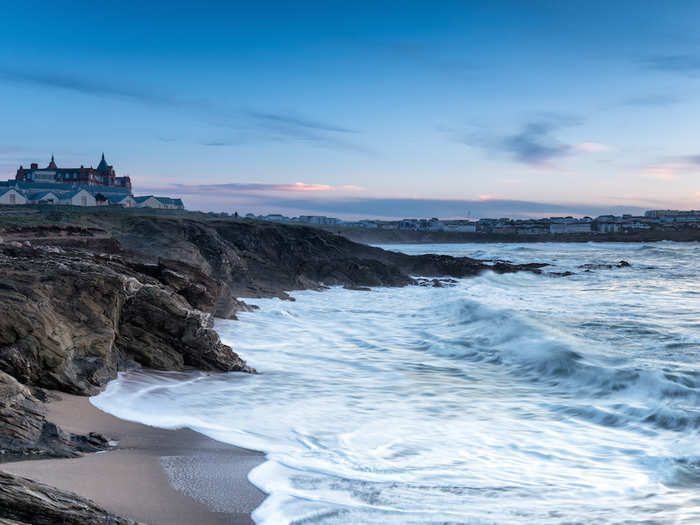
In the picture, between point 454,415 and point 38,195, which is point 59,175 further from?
point 454,415

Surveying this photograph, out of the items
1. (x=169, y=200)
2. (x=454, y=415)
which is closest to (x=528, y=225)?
(x=169, y=200)

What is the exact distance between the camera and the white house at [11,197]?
62.1 meters

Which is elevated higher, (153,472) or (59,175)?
(59,175)

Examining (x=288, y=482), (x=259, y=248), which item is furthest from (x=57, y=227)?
(x=288, y=482)

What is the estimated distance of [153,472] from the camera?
4.96 metres

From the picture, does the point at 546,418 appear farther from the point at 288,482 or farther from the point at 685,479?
the point at 288,482

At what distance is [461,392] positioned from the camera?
9555 mm

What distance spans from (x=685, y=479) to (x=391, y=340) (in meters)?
8.96

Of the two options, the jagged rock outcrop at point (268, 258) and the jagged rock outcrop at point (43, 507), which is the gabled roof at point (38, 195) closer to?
the jagged rock outcrop at point (268, 258)

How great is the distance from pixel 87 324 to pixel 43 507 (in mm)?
4900

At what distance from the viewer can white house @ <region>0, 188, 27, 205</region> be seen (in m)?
62.1

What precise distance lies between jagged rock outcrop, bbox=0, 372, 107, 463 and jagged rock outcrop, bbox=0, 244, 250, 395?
1.10m

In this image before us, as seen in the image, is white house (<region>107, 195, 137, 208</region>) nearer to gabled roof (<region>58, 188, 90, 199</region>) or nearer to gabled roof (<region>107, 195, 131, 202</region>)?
gabled roof (<region>107, 195, 131, 202</region>)

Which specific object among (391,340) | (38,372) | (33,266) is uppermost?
(33,266)
